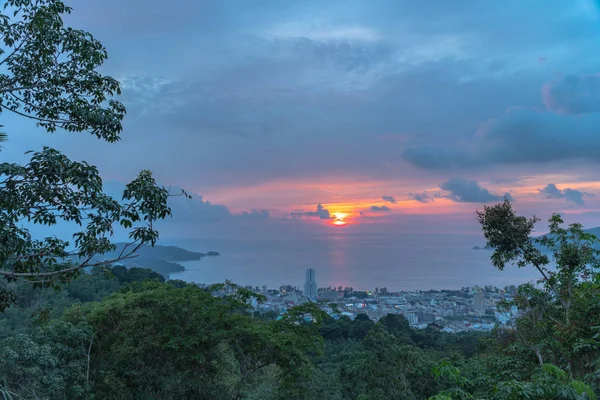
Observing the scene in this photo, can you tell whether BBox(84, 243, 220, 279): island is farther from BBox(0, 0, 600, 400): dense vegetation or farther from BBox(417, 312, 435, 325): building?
BBox(0, 0, 600, 400): dense vegetation

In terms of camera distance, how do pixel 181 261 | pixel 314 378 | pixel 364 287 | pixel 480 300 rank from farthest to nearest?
pixel 181 261
pixel 364 287
pixel 480 300
pixel 314 378

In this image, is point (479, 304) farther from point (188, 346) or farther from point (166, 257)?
point (166, 257)

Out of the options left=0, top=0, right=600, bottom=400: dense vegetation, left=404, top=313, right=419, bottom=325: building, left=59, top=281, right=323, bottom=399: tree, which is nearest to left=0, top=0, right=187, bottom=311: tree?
left=0, top=0, right=600, bottom=400: dense vegetation

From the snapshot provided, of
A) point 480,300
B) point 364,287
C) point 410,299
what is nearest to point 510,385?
point 480,300

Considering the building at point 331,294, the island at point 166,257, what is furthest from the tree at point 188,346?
the island at point 166,257

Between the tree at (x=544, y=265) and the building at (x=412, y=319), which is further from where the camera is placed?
the building at (x=412, y=319)

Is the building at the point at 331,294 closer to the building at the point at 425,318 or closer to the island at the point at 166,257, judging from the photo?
the building at the point at 425,318

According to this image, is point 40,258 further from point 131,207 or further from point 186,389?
point 186,389

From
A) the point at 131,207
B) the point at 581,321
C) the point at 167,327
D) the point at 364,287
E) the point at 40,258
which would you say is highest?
the point at 131,207
